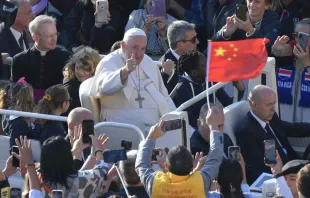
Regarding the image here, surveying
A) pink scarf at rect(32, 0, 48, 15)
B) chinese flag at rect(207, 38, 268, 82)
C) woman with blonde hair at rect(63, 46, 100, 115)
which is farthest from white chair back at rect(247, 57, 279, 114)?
pink scarf at rect(32, 0, 48, 15)

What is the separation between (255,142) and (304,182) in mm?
3001

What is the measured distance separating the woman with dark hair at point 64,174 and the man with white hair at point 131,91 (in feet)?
6.77

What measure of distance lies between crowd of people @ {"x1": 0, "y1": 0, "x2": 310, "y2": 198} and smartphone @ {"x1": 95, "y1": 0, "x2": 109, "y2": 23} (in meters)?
0.02

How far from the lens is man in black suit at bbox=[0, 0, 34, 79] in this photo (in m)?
15.0

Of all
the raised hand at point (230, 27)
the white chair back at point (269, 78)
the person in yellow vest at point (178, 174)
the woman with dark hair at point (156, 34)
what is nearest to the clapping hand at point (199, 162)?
the person in yellow vest at point (178, 174)

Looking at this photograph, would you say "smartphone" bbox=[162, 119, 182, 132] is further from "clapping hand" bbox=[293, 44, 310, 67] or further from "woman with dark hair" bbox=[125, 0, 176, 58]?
"woman with dark hair" bbox=[125, 0, 176, 58]

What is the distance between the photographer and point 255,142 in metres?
12.6

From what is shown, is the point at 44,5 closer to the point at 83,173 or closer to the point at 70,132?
the point at 70,132

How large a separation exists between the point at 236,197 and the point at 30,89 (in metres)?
3.25

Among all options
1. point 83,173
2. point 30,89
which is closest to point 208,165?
point 83,173

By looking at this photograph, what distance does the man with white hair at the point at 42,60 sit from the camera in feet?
45.9

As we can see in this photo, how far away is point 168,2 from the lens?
52.1 feet

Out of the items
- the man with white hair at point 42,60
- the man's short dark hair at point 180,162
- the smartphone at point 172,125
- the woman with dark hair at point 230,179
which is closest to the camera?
the man's short dark hair at point 180,162

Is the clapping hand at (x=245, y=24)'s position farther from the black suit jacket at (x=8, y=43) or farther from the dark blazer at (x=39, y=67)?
the black suit jacket at (x=8, y=43)
